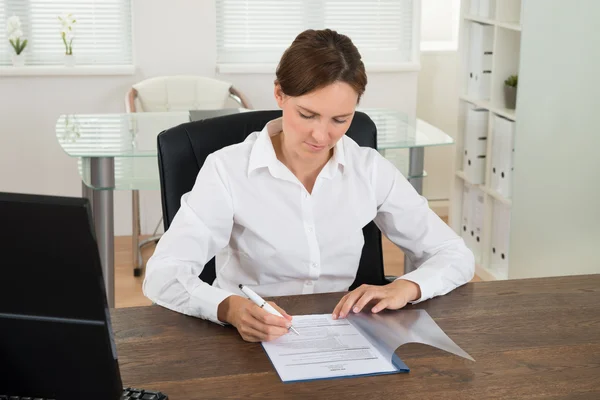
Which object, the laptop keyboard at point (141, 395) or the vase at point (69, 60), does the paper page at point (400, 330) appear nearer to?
the laptop keyboard at point (141, 395)

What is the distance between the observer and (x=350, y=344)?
1.50 meters

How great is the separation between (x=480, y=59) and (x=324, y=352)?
276cm

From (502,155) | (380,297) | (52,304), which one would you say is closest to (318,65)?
(380,297)

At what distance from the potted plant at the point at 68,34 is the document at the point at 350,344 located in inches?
121

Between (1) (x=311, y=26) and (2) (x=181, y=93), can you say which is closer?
(2) (x=181, y=93)

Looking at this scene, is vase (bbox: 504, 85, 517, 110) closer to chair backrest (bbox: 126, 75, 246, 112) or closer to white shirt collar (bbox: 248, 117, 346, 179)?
chair backrest (bbox: 126, 75, 246, 112)

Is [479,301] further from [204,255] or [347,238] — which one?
[204,255]

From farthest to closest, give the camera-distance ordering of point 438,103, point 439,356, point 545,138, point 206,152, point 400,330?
point 438,103
point 545,138
point 206,152
point 400,330
point 439,356

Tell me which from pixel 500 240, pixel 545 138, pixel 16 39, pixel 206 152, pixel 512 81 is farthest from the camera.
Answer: pixel 16 39

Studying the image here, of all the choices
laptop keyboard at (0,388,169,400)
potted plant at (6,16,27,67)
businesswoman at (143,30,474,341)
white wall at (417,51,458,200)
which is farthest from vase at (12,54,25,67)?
laptop keyboard at (0,388,169,400)

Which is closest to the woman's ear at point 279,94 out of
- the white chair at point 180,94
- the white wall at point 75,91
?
the white chair at point 180,94

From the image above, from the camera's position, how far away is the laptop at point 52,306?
0.97 meters

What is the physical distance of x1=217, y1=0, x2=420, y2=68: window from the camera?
15.0 ft

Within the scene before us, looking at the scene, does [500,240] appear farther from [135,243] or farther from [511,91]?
[135,243]
